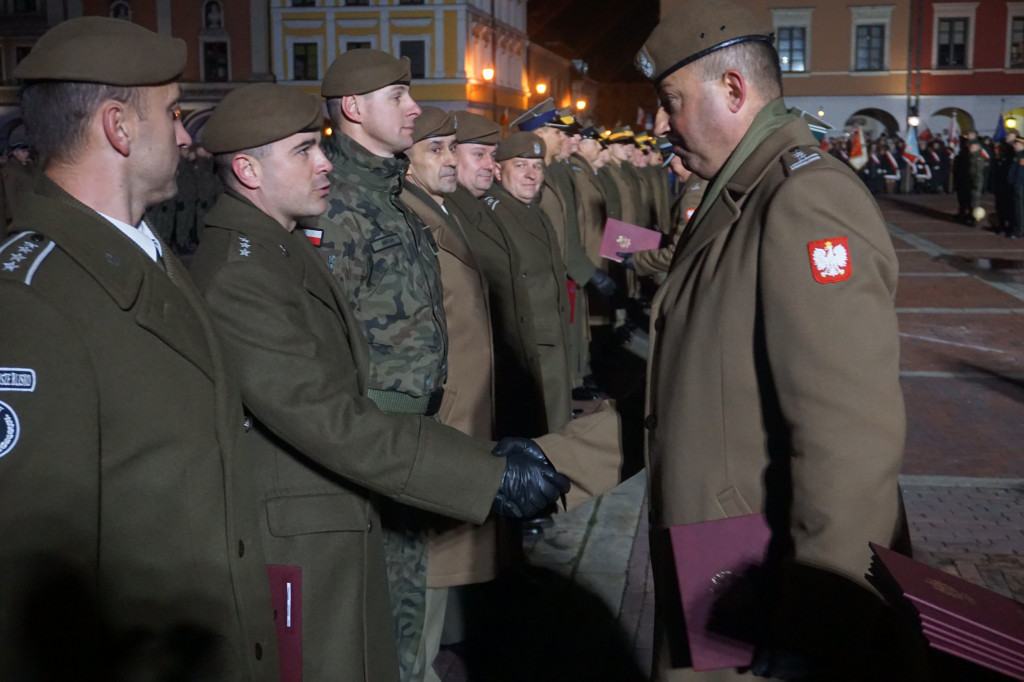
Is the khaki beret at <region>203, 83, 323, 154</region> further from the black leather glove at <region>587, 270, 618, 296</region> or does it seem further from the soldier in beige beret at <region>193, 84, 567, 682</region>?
the black leather glove at <region>587, 270, 618, 296</region>

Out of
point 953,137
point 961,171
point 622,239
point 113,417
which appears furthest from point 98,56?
point 953,137

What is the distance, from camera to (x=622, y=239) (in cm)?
941

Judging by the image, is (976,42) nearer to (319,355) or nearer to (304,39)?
(304,39)

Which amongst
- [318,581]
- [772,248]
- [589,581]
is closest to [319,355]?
[318,581]

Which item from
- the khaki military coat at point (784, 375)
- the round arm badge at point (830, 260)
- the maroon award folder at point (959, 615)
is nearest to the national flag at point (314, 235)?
the khaki military coat at point (784, 375)

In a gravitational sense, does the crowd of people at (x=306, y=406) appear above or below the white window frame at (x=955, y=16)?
below

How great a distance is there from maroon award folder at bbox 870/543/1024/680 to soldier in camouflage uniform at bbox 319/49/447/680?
2177mm

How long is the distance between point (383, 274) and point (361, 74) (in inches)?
31.9

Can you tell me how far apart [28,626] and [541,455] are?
153 cm

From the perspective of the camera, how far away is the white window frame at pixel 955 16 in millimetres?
51656

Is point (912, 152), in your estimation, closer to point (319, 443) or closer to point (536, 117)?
point (536, 117)

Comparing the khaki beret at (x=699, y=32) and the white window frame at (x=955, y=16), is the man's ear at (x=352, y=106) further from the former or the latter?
the white window frame at (x=955, y=16)

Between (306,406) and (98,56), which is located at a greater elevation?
(98,56)

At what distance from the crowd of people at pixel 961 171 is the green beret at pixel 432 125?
1509 cm
